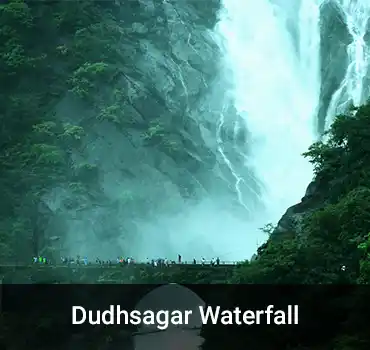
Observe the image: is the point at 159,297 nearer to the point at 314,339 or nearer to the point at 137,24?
the point at 314,339

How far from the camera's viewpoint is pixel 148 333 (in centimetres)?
3997

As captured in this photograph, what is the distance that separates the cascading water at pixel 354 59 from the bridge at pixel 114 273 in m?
17.3

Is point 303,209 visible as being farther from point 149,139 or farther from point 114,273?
point 149,139

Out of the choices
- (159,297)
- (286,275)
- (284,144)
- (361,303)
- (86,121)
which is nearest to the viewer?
(361,303)

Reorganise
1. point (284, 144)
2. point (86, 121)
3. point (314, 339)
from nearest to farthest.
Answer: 1. point (314, 339)
2. point (86, 121)
3. point (284, 144)

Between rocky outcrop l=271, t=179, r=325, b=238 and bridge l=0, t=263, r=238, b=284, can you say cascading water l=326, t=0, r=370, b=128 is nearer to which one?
bridge l=0, t=263, r=238, b=284

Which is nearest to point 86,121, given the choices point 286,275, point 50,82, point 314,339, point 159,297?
point 50,82

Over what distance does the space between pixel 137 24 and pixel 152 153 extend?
1065cm

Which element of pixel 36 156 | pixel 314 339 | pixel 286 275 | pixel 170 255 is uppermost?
pixel 36 156

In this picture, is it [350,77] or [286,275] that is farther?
[350,77]

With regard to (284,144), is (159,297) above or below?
below

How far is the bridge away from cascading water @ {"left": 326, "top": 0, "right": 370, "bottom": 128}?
1726cm

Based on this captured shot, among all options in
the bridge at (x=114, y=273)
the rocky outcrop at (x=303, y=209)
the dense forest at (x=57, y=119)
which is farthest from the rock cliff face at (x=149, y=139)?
the rocky outcrop at (x=303, y=209)

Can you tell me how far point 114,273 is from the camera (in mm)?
46375
